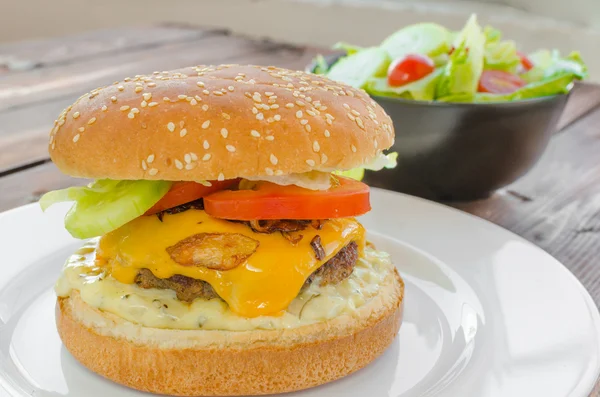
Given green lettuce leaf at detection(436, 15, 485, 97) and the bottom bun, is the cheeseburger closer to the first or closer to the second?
the bottom bun

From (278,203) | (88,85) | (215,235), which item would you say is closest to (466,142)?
(278,203)

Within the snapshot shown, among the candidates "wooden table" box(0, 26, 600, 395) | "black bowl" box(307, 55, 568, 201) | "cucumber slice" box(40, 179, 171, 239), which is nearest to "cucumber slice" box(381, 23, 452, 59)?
"black bowl" box(307, 55, 568, 201)

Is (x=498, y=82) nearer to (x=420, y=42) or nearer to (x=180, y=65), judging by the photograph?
(x=420, y=42)

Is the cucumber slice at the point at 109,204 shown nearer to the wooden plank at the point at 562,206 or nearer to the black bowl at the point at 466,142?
the black bowl at the point at 466,142

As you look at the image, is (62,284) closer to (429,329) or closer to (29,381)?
(29,381)

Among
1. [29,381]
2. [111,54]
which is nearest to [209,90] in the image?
[29,381]

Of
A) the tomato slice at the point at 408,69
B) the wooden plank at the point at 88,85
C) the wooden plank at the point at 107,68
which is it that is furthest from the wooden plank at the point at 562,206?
the wooden plank at the point at 107,68

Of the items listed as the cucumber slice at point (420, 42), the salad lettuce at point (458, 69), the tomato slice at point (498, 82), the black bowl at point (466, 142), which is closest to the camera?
the black bowl at point (466, 142)
